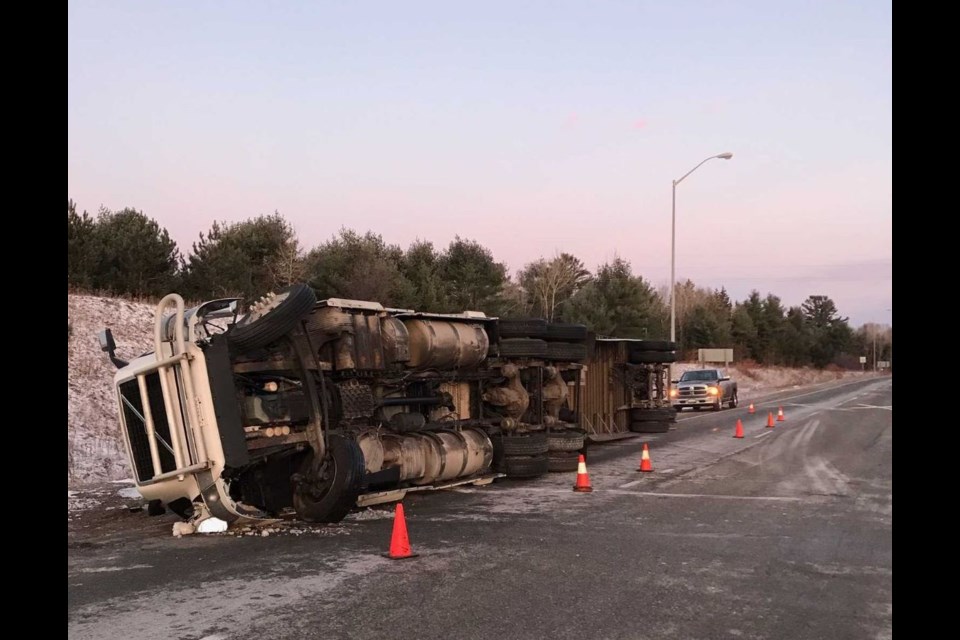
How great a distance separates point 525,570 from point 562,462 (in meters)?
6.54

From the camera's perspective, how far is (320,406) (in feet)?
29.7

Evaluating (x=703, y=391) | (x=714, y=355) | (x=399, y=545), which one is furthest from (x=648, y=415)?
(x=714, y=355)

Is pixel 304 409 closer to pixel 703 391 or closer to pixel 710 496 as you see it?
pixel 710 496

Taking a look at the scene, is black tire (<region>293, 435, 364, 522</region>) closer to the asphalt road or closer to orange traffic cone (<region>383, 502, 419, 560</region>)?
the asphalt road

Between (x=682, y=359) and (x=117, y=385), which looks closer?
(x=117, y=385)

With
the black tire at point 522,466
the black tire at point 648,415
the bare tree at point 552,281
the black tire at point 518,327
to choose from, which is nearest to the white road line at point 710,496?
the black tire at point 522,466

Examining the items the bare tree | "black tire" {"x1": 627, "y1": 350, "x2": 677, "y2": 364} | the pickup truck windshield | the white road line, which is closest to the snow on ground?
the white road line

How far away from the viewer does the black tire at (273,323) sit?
8.38 meters

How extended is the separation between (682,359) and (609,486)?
5107cm

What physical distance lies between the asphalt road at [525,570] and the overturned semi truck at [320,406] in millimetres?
487

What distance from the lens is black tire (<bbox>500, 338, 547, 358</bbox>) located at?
12.4 meters

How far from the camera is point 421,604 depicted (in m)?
5.52

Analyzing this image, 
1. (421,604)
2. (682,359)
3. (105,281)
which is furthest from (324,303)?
(682,359)
